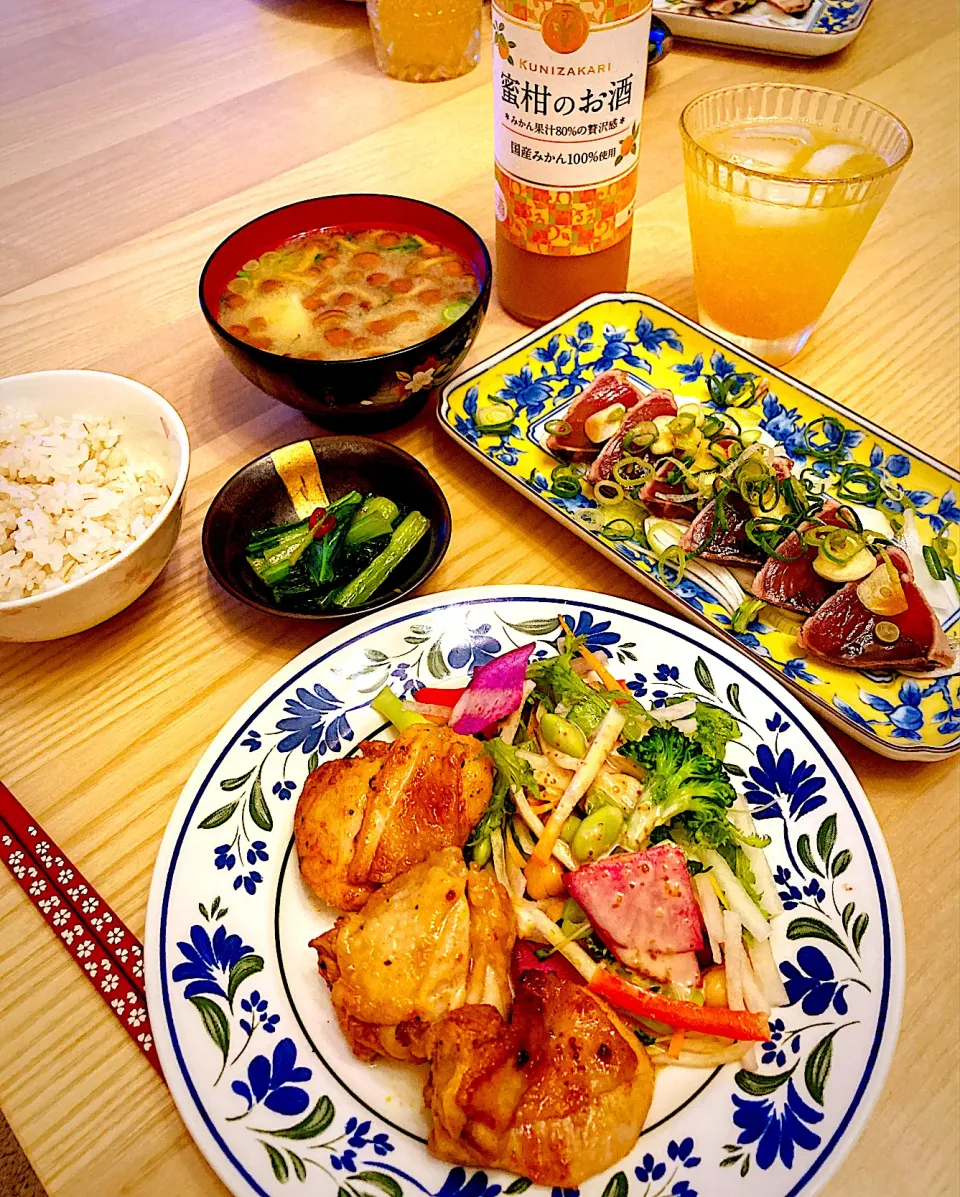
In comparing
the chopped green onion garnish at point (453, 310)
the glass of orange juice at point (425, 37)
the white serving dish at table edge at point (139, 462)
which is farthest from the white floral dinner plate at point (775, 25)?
the white serving dish at table edge at point (139, 462)

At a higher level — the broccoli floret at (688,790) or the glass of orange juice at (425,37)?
the glass of orange juice at (425,37)

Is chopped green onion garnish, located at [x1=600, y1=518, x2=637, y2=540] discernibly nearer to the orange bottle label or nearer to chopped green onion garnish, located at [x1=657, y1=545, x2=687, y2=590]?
chopped green onion garnish, located at [x1=657, y1=545, x2=687, y2=590]

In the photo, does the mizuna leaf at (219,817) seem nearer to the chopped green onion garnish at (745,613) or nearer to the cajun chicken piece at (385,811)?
the cajun chicken piece at (385,811)

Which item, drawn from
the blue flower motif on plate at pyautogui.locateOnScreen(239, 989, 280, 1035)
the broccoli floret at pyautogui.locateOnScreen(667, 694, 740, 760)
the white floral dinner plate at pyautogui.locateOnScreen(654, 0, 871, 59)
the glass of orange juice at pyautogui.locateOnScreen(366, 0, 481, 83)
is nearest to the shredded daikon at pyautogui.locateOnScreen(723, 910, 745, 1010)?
the broccoli floret at pyautogui.locateOnScreen(667, 694, 740, 760)

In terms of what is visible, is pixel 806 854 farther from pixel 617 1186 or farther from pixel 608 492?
pixel 608 492

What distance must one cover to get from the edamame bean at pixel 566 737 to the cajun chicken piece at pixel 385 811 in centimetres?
Answer: 12

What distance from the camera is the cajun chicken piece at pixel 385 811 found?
48.0 inches

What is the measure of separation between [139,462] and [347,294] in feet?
1.85

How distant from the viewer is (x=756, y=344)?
2.10 metres

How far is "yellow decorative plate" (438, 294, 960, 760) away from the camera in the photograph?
141 centimetres

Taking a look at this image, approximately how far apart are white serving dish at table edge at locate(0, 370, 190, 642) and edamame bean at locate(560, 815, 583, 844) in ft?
2.51

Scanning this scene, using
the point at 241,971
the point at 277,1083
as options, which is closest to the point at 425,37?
the point at 241,971

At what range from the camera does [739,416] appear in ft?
6.25

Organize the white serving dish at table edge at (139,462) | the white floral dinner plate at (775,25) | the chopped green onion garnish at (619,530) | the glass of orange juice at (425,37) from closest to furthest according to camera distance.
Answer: the white serving dish at table edge at (139,462), the chopped green onion garnish at (619,530), the glass of orange juice at (425,37), the white floral dinner plate at (775,25)
